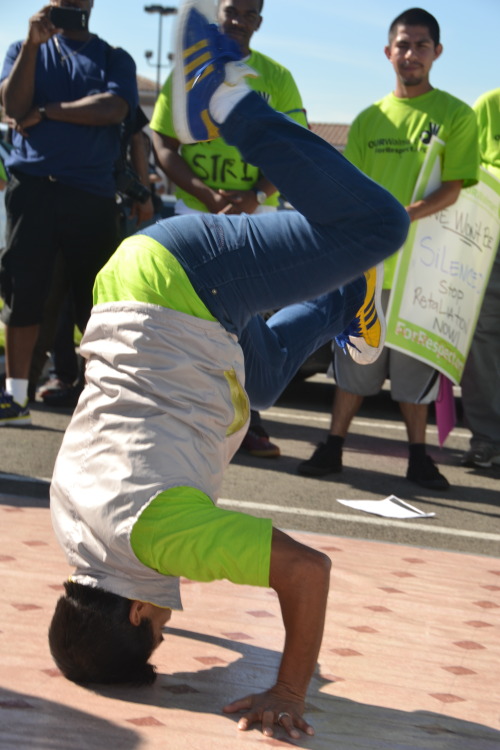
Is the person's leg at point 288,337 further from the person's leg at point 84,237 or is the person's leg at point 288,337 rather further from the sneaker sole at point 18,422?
the sneaker sole at point 18,422

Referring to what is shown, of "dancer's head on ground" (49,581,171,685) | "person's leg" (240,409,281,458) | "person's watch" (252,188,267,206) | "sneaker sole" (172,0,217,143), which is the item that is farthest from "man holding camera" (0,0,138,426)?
"dancer's head on ground" (49,581,171,685)

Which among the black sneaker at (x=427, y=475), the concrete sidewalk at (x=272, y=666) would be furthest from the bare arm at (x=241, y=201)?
the concrete sidewalk at (x=272, y=666)

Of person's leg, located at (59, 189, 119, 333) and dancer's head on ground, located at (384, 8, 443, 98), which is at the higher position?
dancer's head on ground, located at (384, 8, 443, 98)

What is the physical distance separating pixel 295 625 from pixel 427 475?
11.8 ft

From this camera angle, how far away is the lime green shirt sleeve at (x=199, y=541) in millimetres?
2779

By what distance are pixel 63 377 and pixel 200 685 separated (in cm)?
523

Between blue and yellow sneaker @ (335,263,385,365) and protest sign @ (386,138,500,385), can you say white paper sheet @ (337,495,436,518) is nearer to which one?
protest sign @ (386,138,500,385)

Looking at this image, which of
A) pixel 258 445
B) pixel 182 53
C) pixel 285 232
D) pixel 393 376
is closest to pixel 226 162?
pixel 393 376

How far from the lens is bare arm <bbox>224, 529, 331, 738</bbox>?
111 inches

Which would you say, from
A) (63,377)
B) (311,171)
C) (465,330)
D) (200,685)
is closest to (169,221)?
(311,171)

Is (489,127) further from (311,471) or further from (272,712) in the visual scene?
(272,712)

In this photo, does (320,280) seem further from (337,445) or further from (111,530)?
(337,445)

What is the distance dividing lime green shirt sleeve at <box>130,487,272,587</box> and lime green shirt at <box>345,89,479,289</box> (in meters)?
3.62

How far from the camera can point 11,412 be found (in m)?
6.74
